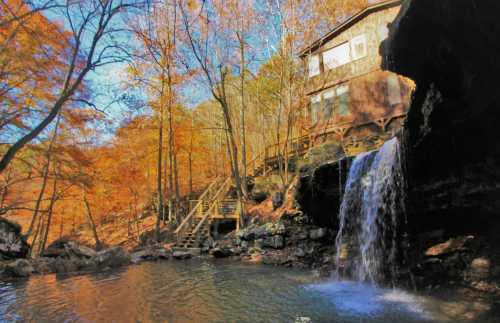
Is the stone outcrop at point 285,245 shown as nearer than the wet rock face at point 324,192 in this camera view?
No

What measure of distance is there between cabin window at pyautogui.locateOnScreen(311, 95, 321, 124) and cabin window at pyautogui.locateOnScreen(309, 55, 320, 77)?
4.96ft

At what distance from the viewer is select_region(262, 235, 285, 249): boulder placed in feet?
36.1

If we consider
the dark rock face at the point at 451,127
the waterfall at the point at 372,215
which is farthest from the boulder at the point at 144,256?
the dark rock face at the point at 451,127

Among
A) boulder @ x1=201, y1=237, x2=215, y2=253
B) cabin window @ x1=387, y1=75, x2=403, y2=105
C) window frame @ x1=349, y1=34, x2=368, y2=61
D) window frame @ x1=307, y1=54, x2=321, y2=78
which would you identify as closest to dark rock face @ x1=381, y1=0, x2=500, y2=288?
boulder @ x1=201, y1=237, x2=215, y2=253

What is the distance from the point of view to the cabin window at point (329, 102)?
17.9 m

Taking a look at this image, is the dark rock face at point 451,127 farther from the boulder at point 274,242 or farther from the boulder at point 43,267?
the boulder at point 43,267

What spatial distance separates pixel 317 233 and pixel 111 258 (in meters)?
7.27

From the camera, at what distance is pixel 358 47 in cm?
1694

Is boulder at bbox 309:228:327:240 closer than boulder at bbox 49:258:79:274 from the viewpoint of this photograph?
No

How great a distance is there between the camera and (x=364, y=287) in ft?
21.0

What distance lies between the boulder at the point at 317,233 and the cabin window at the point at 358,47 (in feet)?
37.3

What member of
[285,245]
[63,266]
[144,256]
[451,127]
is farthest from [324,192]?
[63,266]

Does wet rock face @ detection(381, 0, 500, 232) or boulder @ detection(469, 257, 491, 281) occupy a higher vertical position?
wet rock face @ detection(381, 0, 500, 232)

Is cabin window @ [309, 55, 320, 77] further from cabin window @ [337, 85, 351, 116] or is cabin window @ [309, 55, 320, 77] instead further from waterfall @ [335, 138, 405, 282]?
waterfall @ [335, 138, 405, 282]
